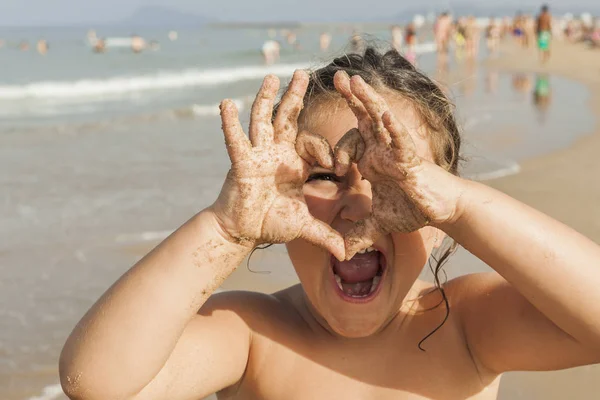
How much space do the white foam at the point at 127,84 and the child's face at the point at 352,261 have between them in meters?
15.8

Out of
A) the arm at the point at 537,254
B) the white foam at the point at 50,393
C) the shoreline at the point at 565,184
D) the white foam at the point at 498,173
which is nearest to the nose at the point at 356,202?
the arm at the point at 537,254

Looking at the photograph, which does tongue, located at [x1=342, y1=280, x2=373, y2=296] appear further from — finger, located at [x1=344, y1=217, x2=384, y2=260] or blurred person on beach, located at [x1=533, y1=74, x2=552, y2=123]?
blurred person on beach, located at [x1=533, y1=74, x2=552, y2=123]

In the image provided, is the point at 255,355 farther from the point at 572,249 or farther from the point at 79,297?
the point at 79,297

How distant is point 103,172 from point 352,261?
5.22 meters

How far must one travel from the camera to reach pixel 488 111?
1062 cm

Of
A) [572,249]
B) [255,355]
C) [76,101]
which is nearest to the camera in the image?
[572,249]

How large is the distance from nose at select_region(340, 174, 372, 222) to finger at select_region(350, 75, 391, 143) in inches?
14.7

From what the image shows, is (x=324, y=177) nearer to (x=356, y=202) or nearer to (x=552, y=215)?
(x=356, y=202)

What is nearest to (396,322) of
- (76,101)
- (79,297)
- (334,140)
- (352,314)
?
(352,314)

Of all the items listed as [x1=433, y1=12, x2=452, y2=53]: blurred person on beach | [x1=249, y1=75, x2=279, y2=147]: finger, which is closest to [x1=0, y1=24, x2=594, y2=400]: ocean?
[x1=249, y1=75, x2=279, y2=147]: finger

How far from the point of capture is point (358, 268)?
6.75ft

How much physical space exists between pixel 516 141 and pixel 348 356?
6.10 meters

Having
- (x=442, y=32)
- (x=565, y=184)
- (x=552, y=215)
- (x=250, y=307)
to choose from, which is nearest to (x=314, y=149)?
(x=250, y=307)

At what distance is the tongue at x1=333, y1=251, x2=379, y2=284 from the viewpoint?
6.73 feet
